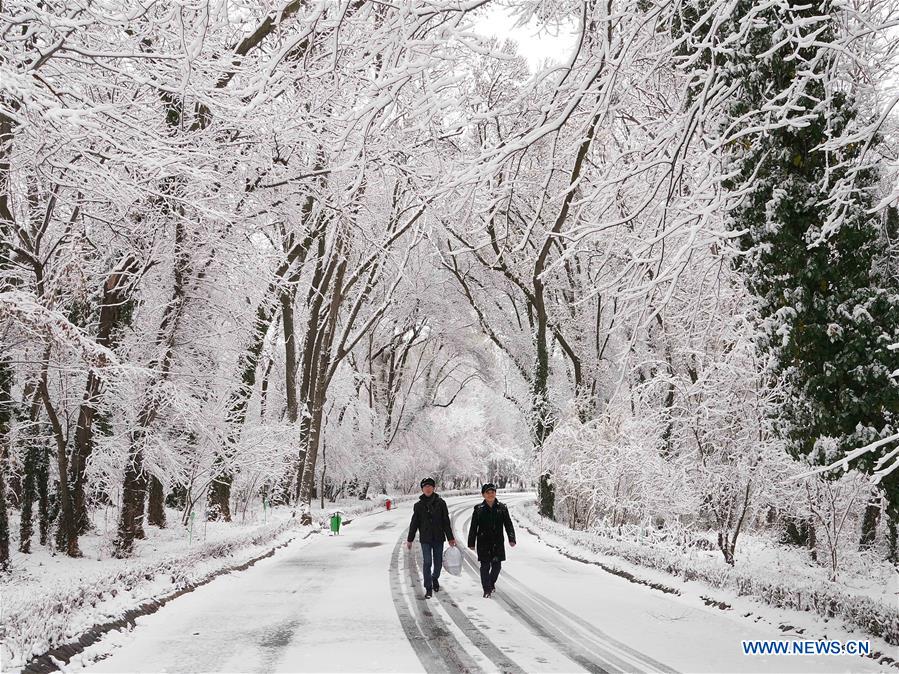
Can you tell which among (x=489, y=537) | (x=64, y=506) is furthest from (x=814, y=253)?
(x=64, y=506)

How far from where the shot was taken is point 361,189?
16.2 m

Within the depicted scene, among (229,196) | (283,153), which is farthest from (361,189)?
(229,196)

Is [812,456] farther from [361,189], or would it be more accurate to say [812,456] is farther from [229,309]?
[229,309]

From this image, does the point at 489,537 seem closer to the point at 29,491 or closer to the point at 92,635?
the point at 92,635

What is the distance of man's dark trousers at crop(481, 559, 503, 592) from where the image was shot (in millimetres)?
10660

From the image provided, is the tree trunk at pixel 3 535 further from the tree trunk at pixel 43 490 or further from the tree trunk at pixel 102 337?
the tree trunk at pixel 43 490

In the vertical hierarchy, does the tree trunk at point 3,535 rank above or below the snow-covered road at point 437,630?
above

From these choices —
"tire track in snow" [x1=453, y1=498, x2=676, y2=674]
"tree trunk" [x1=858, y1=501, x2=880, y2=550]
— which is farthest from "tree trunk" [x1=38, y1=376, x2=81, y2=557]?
"tree trunk" [x1=858, y1=501, x2=880, y2=550]

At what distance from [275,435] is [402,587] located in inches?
368

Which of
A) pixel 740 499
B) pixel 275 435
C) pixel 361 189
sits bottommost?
pixel 740 499

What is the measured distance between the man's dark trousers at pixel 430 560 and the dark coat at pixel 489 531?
0.52 meters

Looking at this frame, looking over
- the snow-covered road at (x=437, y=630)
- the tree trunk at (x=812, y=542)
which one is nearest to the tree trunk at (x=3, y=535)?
the snow-covered road at (x=437, y=630)

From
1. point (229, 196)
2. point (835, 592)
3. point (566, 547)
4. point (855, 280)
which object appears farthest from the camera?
point (566, 547)

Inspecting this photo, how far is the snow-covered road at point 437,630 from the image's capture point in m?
6.73
